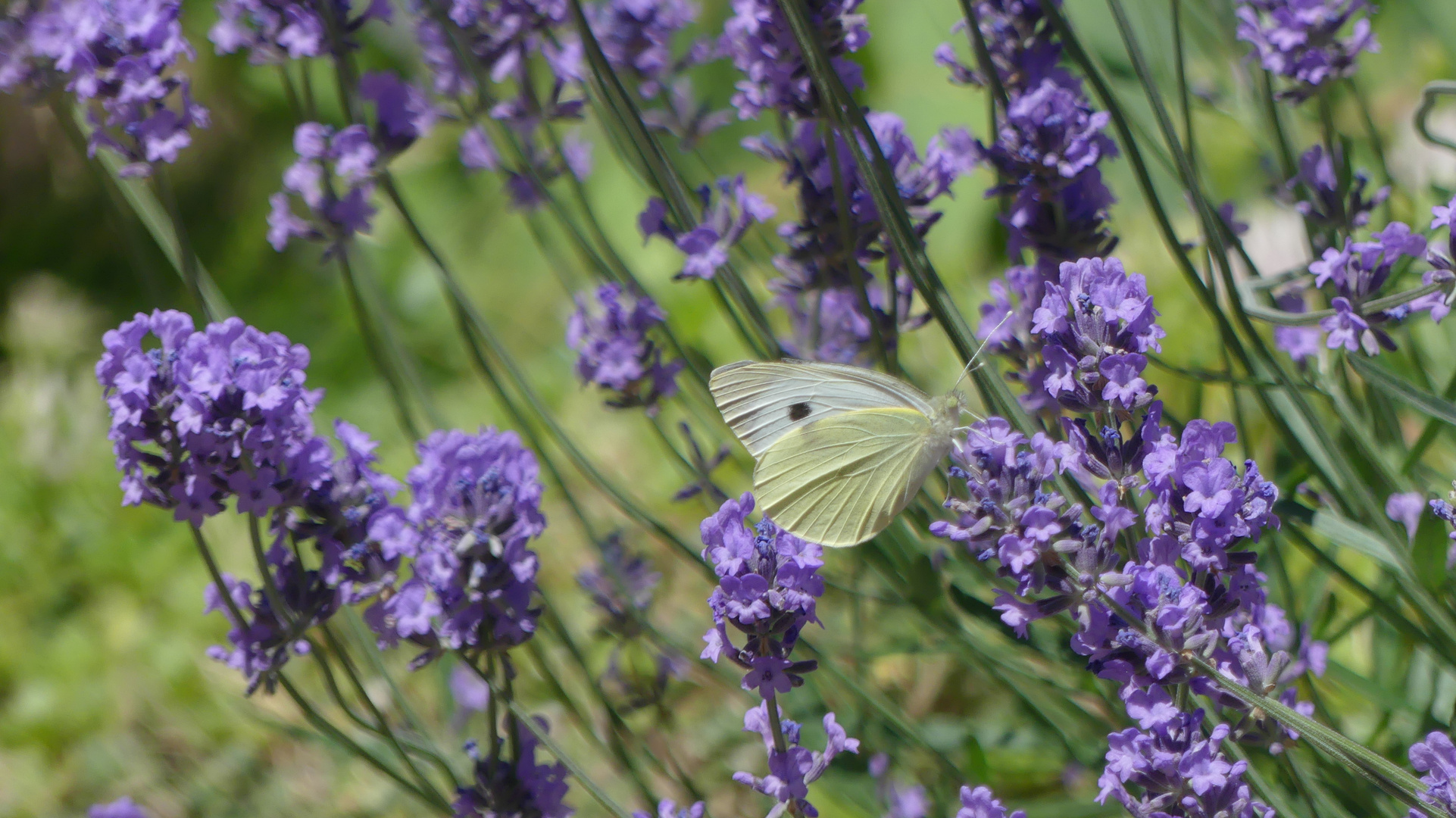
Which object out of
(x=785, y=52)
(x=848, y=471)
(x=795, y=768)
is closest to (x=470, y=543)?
(x=795, y=768)

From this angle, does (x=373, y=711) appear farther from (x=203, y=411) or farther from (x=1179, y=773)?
(x=1179, y=773)

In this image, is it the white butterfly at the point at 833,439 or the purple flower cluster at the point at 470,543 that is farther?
the white butterfly at the point at 833,439

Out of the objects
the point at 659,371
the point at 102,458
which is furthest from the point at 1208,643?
the point at 102,458

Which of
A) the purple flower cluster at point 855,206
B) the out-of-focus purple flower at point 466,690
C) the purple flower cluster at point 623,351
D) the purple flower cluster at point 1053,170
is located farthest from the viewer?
the out-of-focus purple flower at point 466,690

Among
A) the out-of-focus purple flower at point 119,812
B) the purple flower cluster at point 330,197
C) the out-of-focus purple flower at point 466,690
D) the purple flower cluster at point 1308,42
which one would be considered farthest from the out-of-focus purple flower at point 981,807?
the out-of-focus purple flower at point 466,690

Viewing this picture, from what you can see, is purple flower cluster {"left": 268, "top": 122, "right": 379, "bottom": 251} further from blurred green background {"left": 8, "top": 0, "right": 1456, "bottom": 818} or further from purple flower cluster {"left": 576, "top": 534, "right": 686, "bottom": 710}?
purple flower cluster {"left": 576, "top": 534, "right": 686, "bottom": 710}

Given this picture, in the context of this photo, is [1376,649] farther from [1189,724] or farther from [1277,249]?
[1277,249]

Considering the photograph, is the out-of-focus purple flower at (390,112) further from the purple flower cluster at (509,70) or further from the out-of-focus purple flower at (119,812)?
the out-of-focus purple flower at (119,812)

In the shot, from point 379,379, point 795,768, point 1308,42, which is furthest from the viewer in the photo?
point 379,379
